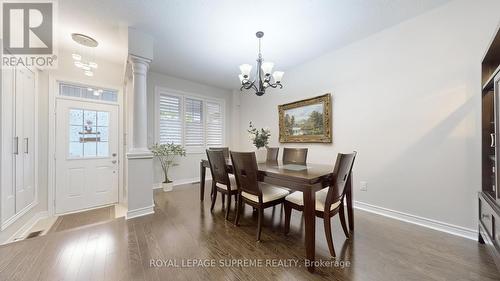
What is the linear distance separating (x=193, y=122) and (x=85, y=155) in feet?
7.47

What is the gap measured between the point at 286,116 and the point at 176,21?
2.62m

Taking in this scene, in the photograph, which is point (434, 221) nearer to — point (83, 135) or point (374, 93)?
point (374, 93)

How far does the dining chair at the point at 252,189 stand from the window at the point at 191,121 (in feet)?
9.63

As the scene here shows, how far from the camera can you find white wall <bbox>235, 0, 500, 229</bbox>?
1961 mm

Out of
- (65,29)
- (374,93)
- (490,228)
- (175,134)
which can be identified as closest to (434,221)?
(490,228)

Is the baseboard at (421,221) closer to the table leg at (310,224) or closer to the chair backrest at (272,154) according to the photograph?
the chair backrest at (272,154)

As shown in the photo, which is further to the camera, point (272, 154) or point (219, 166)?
point (272, 154)

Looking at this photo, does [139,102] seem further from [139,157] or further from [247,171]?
[247,171]

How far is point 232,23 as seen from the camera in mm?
2406

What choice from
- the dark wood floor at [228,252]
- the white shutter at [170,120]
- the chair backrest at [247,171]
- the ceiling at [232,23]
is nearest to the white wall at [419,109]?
the ceiling at [232,23]

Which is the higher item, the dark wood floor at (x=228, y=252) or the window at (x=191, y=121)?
the window at (x=191, y=121)

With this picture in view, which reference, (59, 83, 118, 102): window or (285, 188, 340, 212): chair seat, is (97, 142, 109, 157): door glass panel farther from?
(285, 188, 340, 212): chair seat

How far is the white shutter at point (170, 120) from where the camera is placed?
4.32 metres

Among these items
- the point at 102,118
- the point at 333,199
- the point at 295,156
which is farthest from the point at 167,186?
the point at 333,199
